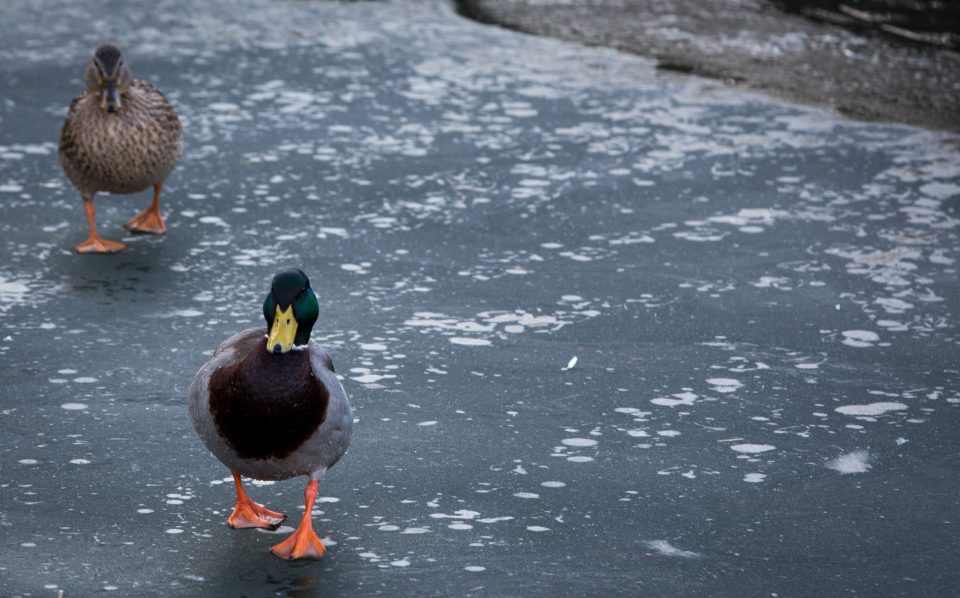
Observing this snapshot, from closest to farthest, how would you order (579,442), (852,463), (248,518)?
(248,518), (852,463), (579,442)

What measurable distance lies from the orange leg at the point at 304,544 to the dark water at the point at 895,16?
7753 millimetres

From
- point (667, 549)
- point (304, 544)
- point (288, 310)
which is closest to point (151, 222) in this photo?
point (288, 310)

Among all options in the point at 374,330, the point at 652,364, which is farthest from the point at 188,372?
the point at 652,364

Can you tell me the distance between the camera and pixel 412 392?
501 cm

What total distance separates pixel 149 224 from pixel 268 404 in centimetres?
322

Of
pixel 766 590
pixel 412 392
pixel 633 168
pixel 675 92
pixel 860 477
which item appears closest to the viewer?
pixel 766 590

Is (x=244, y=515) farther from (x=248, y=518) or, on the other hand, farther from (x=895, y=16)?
(x=895, y=16)

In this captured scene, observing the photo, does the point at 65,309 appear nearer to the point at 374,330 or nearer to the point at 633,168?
the point at 374,330

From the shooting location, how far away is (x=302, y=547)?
12.5ft

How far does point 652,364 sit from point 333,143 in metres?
3.31

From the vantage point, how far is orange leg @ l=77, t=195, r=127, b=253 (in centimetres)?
639

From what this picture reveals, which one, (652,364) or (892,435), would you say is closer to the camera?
(892,435)

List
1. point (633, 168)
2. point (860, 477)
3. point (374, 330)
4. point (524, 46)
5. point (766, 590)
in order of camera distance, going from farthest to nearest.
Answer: point (524, 46) → point (633, 168) → point (374, 330) → point (860, 477) → point (766, 590)

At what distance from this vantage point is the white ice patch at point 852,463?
446cm
